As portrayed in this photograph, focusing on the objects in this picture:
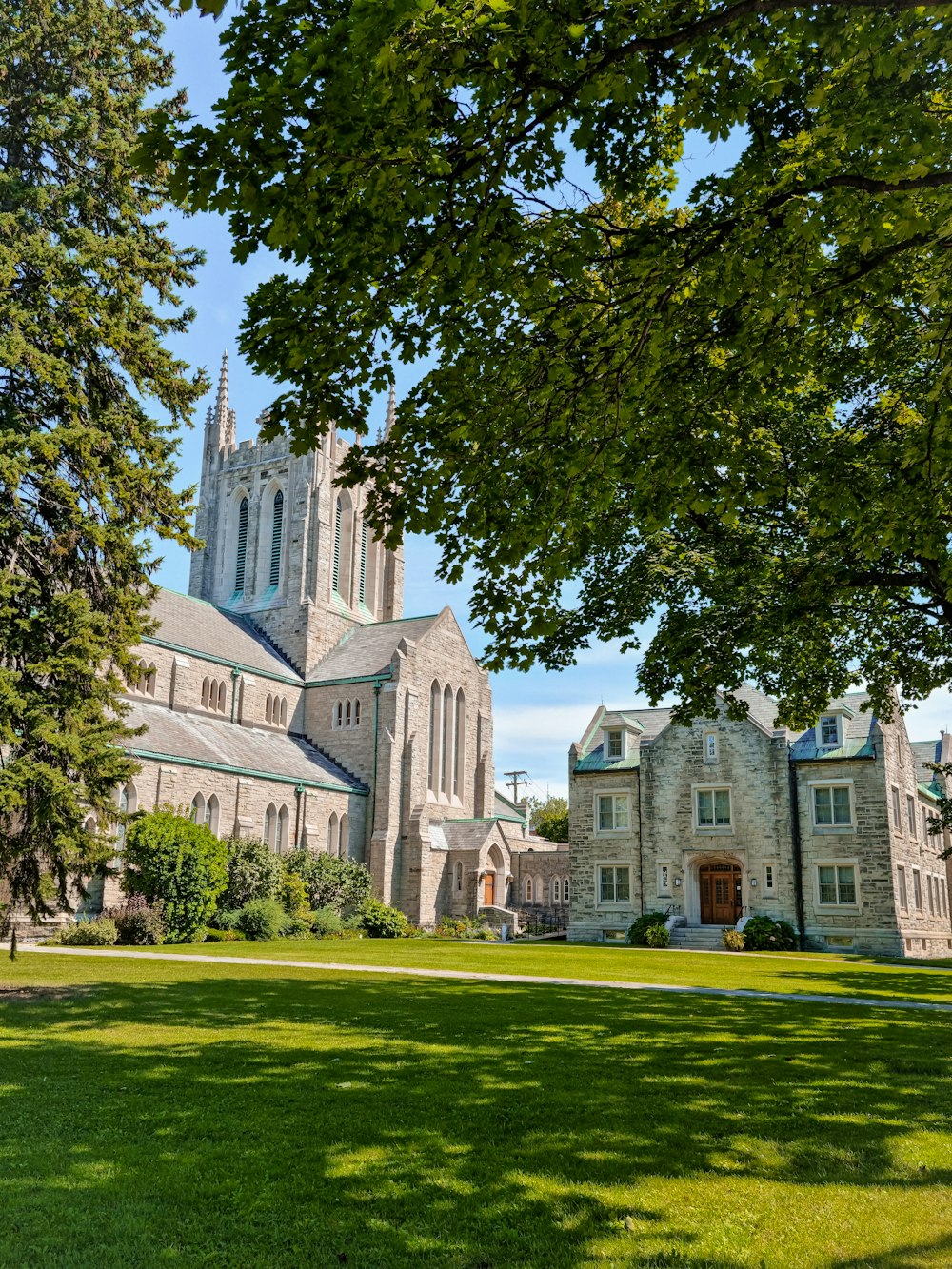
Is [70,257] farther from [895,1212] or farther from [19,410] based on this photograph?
[895,1212]

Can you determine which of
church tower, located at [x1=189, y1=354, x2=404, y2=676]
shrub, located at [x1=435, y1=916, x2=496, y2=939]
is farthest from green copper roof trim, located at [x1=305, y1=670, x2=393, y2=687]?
shrub, located at [x1=435, y1=916, x2=496, y2=939]

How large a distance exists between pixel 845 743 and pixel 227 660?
82.3 ft

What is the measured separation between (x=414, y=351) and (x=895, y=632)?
10.6 metres

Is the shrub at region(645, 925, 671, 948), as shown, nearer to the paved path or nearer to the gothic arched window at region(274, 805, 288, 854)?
the paved path

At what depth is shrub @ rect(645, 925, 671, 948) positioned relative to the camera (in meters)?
30.5

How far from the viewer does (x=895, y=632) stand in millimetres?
15250

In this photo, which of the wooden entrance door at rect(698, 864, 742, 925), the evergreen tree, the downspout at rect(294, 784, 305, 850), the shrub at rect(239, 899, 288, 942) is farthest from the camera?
the downspout at rect(294, 784, 305, 850)

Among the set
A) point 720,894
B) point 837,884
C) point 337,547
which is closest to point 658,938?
point 720,894

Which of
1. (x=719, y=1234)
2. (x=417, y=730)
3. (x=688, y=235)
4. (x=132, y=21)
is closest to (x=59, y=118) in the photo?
(x=132, y=21)

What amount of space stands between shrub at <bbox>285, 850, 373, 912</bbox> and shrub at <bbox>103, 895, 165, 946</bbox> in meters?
9.31

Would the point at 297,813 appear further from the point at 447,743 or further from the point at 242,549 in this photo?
the point at 242,549

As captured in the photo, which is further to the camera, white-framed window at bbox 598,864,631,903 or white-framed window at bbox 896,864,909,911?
white-framed window at bbox 598,864,631,903

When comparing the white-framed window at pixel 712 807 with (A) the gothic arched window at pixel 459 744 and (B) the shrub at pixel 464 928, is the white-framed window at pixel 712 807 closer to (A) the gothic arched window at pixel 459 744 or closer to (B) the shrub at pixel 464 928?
(B) the shrub at pixel 464 928

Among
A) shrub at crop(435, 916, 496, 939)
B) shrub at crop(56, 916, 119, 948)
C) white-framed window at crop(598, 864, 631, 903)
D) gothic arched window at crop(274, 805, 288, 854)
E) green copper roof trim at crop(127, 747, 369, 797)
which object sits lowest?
shrub at crop(435, 916, 496, 939)
